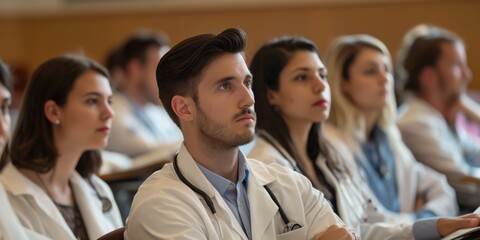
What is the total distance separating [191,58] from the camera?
2.03m

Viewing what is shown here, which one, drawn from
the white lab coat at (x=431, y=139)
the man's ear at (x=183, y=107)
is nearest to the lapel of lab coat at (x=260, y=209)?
the man's ear at (x=183, y=107)

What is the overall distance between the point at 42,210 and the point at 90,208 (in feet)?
0.66

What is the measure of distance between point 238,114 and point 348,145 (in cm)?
151

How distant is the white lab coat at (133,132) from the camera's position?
5023 millimetres

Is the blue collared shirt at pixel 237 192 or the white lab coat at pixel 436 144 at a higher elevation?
the blue collared shirt at pixel 237 192

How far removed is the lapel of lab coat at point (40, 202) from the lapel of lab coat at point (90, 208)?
Answer: 12cm

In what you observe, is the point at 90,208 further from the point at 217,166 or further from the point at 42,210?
the point at 217,166

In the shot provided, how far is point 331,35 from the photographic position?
7434 millimetres

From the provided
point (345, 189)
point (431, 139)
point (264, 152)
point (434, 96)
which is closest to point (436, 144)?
point (431, 139)

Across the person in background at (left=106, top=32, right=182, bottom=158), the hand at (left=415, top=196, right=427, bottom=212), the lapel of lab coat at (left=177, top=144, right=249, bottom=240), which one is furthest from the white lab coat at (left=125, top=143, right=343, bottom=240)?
the person in background at (left=106, top=32, right=182, bottom=158)

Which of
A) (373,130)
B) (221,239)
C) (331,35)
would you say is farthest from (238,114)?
(331,35)

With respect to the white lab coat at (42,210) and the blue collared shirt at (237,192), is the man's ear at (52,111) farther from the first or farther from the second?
the blue collared shirt at (237,192)

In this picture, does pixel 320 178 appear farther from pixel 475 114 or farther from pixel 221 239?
pixel 475 114

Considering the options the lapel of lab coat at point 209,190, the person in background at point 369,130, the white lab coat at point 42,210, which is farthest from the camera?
the person in background at point 369,130
